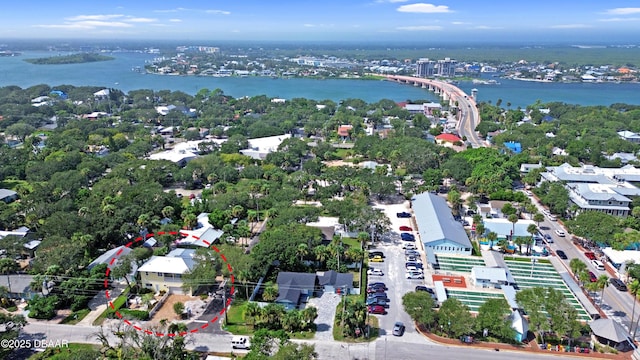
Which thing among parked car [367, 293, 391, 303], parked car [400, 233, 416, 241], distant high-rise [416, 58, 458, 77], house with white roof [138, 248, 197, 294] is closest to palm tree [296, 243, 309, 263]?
parked car [367, 293, 391, 303]

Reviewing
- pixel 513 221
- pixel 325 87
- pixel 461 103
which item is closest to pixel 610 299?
pixel 513 221

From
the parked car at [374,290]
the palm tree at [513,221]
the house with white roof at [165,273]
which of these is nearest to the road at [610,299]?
the palm tree at [513,221]

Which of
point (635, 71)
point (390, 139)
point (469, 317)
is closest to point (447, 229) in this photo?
point (469, 317)

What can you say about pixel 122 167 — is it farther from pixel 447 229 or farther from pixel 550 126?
pixel 550 126

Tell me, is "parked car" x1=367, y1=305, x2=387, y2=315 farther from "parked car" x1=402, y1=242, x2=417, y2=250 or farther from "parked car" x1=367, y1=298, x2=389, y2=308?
"parked car" x1=402, y1=242, x2=417, y2=250

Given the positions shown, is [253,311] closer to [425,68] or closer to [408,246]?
[408,246]

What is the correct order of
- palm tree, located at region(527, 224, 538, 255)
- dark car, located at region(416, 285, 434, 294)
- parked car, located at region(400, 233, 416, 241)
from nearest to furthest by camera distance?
1. dark car, located at region(416, 285, 434, 294)
2. palm tree, located at region(527, 224, 538, 255)
3. parked car, located at region(400, 233, 416, 241)
